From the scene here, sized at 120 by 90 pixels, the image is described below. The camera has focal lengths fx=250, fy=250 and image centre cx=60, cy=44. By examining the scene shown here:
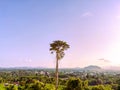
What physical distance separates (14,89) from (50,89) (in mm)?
29167

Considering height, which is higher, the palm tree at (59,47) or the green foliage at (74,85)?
the palm tree at (59,47)

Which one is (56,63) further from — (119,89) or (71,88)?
(119,89)

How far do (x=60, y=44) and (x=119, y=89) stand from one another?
1715 cm

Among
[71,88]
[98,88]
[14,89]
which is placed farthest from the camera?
[14,89]

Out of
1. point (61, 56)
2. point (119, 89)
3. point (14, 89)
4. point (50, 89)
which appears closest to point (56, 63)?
point (61, 56)

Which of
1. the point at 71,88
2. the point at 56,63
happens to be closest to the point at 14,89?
the point at 71,88

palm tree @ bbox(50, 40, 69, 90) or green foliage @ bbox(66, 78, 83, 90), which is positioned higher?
palm tree @ bbox(50, 40, 69, 90)

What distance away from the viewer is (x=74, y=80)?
170 feet

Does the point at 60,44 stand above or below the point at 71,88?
above

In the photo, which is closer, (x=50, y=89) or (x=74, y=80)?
(x=50, y=89)

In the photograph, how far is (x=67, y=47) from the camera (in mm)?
43281

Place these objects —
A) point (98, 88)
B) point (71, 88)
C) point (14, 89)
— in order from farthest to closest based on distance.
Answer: point (14, 89), point (71, 88), point (98, 88)

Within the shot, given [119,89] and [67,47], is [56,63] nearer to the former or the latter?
[67,47]

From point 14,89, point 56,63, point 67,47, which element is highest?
point 67,47
